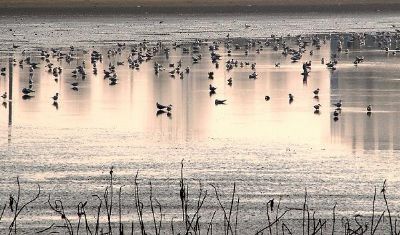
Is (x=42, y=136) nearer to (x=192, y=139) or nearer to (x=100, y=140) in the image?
(x=100, y=140)

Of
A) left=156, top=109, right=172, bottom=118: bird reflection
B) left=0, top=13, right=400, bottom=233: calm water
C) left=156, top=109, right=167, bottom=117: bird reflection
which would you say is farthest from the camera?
left=156, top=109, right=167, bottom=117: bird reflection

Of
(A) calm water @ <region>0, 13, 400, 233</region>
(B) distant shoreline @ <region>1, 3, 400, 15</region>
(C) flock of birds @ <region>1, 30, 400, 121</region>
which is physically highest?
→ (B) distant shoreline @ <region>1, 3, 400, 15</region>

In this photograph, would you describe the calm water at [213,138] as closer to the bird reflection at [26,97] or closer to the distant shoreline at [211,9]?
the bird reflection at [26,97]

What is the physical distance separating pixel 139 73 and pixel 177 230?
1033 inches

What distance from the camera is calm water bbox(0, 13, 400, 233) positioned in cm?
1783

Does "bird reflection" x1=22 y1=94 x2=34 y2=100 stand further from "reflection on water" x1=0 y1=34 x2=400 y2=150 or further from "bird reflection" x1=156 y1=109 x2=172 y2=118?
"bird reflection" x1=156 y1=109 x2=172 y2=118

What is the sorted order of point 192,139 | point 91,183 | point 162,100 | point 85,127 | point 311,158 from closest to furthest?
point 91,183 → point 311,158 → point 192,139 → point 85,127 → point 162,100

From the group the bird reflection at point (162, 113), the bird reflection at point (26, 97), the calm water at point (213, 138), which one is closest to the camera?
the calm water at point (213, 138)

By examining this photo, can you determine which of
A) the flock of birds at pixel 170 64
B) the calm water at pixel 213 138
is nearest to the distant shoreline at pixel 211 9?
the flock of birds at pixel 170 64

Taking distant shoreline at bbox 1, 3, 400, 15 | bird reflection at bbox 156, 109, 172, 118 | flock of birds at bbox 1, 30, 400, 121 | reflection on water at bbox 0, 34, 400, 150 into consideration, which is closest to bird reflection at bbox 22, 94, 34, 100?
flock of birds at bbox 1, 30, 400, 121

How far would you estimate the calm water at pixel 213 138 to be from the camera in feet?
58.5

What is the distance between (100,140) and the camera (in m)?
23.5

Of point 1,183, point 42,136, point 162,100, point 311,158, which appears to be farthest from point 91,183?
point 162,100

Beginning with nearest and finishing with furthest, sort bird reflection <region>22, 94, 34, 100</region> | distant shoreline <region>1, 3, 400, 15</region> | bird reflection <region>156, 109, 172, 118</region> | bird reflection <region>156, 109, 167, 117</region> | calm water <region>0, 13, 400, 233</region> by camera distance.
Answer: calm water <region>0, 13, 400, 233</region> → bird reflection <region>156, 109, 172, 118</region> → bird reflection <region>156, 109, 167, 117</region> → bird reflection <region>22, 94, 34, 100</region> → distant shoreline <region>1, 3, 400, 15</region>
